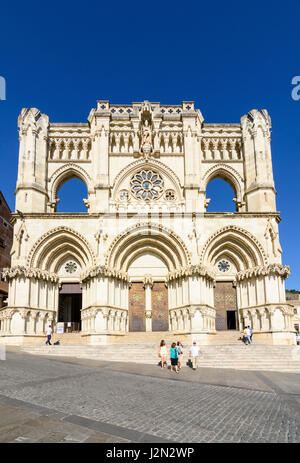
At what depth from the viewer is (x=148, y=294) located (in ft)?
88.7

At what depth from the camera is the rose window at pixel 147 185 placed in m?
29.8

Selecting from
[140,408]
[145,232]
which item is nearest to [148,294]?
[145,232]

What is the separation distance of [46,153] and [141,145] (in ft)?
25.2

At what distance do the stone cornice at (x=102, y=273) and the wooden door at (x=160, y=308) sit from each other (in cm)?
256

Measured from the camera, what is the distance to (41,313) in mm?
25125

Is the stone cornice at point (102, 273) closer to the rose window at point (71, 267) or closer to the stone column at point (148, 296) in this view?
the rose window at point (71, 267)

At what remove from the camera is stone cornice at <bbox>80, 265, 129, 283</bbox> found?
24.4 meters

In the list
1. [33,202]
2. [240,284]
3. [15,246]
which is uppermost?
[33,202]

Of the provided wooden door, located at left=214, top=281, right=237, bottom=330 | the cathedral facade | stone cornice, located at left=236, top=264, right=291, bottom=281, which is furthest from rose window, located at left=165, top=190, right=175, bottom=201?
stone cornice, located at left=236, top=264, right=291, bottom=281

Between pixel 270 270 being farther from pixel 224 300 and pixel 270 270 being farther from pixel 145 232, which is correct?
pixel 145 232

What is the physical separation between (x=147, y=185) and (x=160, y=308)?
9924 millimetres

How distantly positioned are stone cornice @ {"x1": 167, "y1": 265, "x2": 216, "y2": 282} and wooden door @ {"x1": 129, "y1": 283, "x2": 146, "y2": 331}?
2.39 meters
